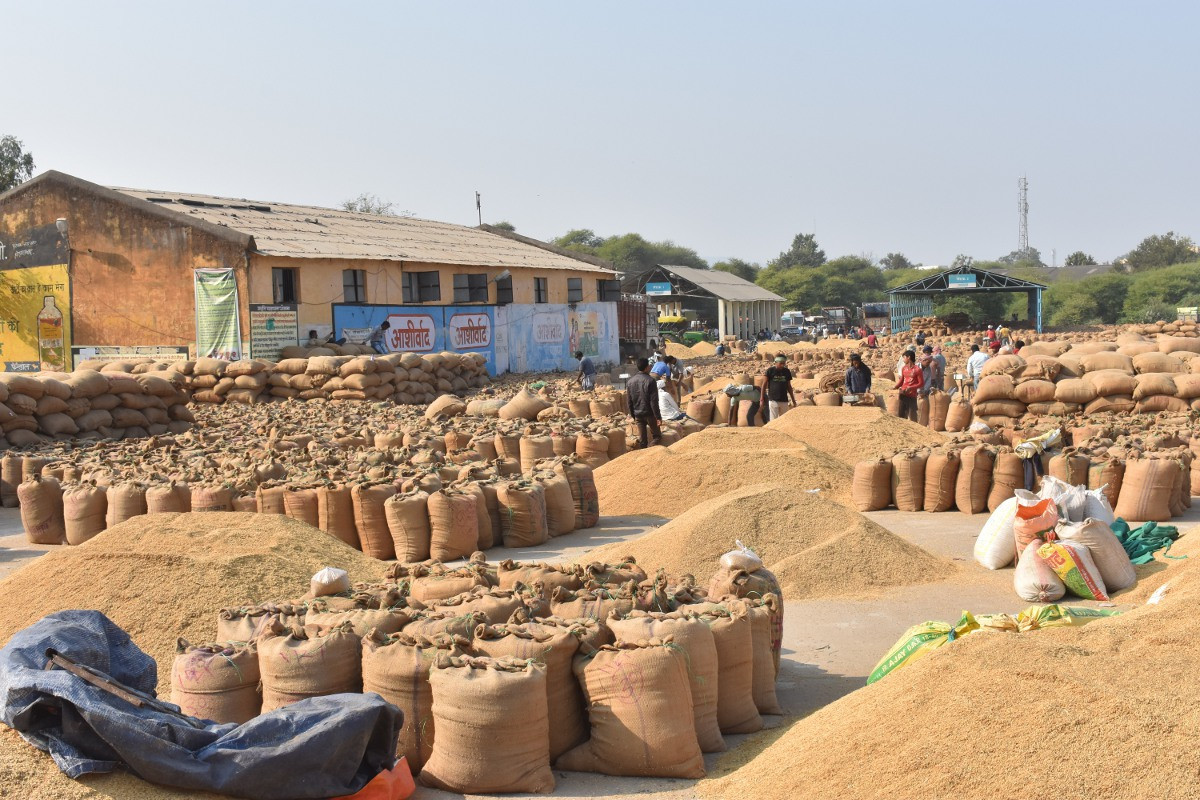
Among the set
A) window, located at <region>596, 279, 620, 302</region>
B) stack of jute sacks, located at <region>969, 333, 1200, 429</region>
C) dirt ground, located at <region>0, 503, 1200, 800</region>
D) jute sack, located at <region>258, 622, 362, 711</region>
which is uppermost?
window, located at <region>596, 279, 620, 302</region>

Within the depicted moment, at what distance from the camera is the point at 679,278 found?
57688 mm

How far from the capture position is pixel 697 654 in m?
4.95

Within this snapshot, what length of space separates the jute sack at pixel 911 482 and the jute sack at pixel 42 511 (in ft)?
26.7

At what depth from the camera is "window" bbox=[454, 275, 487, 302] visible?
29989 millimetres

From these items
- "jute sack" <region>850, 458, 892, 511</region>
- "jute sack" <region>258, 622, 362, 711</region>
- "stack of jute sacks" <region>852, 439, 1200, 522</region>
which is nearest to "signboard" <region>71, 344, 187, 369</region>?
"jute sack" <region>850, 458, 892, 511</region>

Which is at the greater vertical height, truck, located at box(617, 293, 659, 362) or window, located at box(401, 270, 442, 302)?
window, located at box(401, 270, 442, 302)

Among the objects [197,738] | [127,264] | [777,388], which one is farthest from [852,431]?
[127,264]

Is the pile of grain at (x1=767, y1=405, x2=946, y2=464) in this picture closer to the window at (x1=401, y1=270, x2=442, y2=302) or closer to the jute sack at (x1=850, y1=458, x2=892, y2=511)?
the jute sack at (x1=850, y1=458, x2=892, y2=511)

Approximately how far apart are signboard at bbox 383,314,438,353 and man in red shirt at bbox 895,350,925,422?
1308 centimetres

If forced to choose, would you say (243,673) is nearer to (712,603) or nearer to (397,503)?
(712,603)

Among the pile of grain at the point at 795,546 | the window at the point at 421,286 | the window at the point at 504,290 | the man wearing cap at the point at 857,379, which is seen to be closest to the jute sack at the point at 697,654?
the pile of grain at the point at 795,546

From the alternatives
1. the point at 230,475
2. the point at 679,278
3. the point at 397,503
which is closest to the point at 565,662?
the point at 397,503

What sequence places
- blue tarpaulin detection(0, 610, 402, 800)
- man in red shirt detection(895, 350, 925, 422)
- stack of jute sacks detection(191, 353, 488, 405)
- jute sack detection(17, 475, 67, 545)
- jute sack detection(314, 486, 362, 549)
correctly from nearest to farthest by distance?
blue tarpaulin detection(0, 610, 402, 800) → jute sack detection(314, 486, 362, 549) → jute sack detection(17, 475, 67, 545) → man in red shirt detection(895, 350, 925, 422) → stack of jute sacks detection(191, 353, 488, 405)

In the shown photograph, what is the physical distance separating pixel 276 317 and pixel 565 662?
20.6 m
